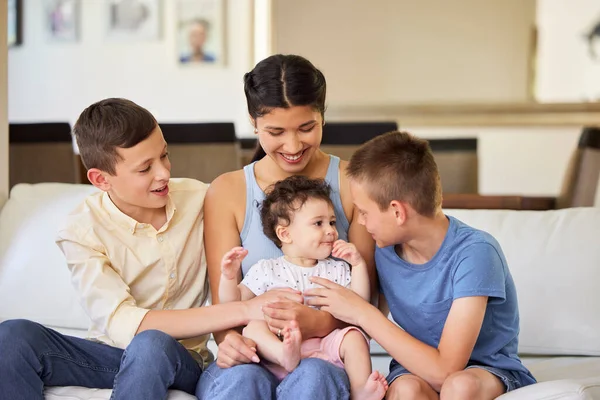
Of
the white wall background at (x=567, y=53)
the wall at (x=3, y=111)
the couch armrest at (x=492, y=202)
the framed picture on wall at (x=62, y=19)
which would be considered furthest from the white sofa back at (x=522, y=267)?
the framed picture on wall at (x=62, y=19)

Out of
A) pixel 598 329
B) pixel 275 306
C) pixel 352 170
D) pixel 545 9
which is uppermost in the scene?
pixel 545 9

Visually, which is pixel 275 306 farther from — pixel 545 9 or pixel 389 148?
pixel 545 9

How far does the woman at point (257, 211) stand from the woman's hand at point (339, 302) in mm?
32

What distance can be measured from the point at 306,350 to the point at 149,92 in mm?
4605

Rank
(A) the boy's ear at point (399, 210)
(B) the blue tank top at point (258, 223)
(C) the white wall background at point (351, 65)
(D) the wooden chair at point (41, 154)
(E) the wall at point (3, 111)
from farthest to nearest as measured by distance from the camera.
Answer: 1. (C) the white wall background at point (351, 65)
2. (D) the wooden chair at point (41, 154)
3. (E) the wall at point (3, 111)
4. (B) the blue tank top at point (258, 223)
5. (A) the boy's ear at point (399, 210)

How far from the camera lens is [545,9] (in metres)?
5.65

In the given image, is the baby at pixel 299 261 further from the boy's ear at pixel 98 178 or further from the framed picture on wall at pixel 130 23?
the framed picture on wall at pixel 130 23

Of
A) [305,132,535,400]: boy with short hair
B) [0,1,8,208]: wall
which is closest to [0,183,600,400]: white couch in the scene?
[0,1,8,208]: wall

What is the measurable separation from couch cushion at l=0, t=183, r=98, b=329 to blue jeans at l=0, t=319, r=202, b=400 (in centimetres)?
58

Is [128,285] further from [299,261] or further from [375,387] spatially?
[375,387]

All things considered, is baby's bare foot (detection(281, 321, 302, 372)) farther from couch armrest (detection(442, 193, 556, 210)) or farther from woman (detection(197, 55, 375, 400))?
couch armrest (detection(442, 193, 556, 210))

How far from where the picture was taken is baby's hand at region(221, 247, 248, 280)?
1705 mm

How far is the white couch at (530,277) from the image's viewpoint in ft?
6.89

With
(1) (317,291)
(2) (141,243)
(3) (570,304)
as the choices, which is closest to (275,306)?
(1) (317,291)
